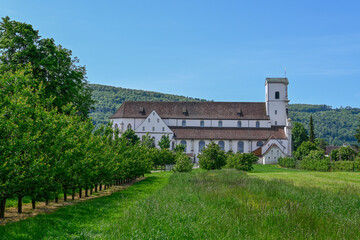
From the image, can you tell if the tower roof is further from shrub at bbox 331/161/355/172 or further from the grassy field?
the grassy field

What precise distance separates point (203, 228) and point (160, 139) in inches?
3020

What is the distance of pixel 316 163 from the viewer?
5691cm

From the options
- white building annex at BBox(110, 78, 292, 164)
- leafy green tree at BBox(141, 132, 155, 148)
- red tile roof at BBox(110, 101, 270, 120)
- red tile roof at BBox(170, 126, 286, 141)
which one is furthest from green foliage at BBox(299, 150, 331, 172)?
leafy green tree at BBox(141, 132, 155, 148)

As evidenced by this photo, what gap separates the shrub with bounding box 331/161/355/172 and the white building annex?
97.2 ft

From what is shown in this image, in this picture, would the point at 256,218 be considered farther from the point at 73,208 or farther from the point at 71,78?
the point at 71,78

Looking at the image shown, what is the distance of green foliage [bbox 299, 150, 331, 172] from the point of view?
2168 inches

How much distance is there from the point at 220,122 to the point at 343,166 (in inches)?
1710

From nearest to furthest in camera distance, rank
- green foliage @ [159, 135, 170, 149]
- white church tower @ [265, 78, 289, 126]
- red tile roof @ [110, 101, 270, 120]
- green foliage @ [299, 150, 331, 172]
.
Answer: green foliage @ [299, 150, 331, 172]
green foliage @ [159, 135, 170, 149]
white church tower @ [265, 78, 289, 126]
red tile roof @ [110, 101, 270, 120]

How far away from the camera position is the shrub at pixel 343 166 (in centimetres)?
5180

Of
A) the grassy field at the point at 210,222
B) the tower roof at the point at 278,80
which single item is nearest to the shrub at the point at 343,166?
the grassy field at the point at 210,222

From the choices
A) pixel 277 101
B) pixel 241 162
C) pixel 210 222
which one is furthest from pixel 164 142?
pixel 210 222

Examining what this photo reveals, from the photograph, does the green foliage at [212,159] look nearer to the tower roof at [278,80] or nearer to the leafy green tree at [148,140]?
the leafy green tree at [148,140]

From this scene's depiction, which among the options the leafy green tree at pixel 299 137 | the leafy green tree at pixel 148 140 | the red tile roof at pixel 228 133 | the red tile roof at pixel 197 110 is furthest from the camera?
the leafy green tree at pixel 299 137

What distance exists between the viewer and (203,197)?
15805 mm
